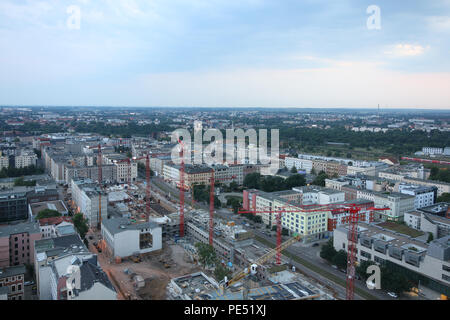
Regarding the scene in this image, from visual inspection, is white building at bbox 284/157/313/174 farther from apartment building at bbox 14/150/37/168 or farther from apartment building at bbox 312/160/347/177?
apartment building at bbox 14/150/37/168

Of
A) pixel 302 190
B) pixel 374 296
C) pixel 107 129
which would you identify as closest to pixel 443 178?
pixel 302 190

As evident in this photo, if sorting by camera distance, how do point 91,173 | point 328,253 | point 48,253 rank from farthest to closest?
point 91,173 < point 328,253 < point 48,253

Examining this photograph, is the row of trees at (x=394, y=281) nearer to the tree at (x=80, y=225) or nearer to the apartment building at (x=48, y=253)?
the apartment building at (x=48, y=253)

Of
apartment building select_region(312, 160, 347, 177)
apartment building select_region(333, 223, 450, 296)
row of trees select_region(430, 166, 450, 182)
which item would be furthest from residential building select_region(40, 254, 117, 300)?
row of trees select_region(430, 166, 450, 182)

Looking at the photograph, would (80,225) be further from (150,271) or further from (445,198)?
(445,198)

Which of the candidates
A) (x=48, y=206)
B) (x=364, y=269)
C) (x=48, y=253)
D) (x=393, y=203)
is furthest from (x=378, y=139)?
(x=48, y=253)
